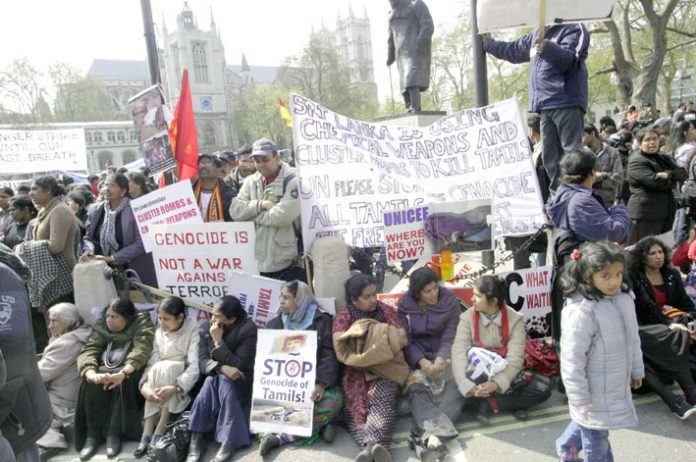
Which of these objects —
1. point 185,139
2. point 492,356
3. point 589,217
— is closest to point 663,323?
point 589,217

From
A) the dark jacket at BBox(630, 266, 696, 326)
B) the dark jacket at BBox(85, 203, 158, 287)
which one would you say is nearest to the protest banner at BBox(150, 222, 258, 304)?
the dark jacket at BBox(85, 203, 158, 287)

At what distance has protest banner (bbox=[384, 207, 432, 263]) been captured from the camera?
455 cm

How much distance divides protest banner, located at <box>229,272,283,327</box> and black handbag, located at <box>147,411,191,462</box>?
1048mm

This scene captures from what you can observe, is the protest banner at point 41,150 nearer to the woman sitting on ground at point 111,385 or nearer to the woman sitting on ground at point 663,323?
the woman sitting on ground at point 111,385

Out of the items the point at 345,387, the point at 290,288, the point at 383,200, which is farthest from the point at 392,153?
the point at 345,387

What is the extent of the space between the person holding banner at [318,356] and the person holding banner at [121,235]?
1.73 metres

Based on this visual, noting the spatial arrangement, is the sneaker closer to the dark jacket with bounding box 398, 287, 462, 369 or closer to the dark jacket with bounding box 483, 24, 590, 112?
the dark jacket with bounding box 398, 287, 462, 369

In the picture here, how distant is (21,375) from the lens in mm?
2180

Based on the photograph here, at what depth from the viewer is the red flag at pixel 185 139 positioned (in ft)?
17.5

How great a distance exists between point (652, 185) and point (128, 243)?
5.22m

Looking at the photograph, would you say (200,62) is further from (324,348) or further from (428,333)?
(428,333)

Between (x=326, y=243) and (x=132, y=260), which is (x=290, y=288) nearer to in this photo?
(x=326, y=243)

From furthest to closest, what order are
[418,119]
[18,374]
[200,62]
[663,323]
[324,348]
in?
[200,62], [418,119], [324,348], [663,323], [18,374]

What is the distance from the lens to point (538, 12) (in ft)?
14.1
